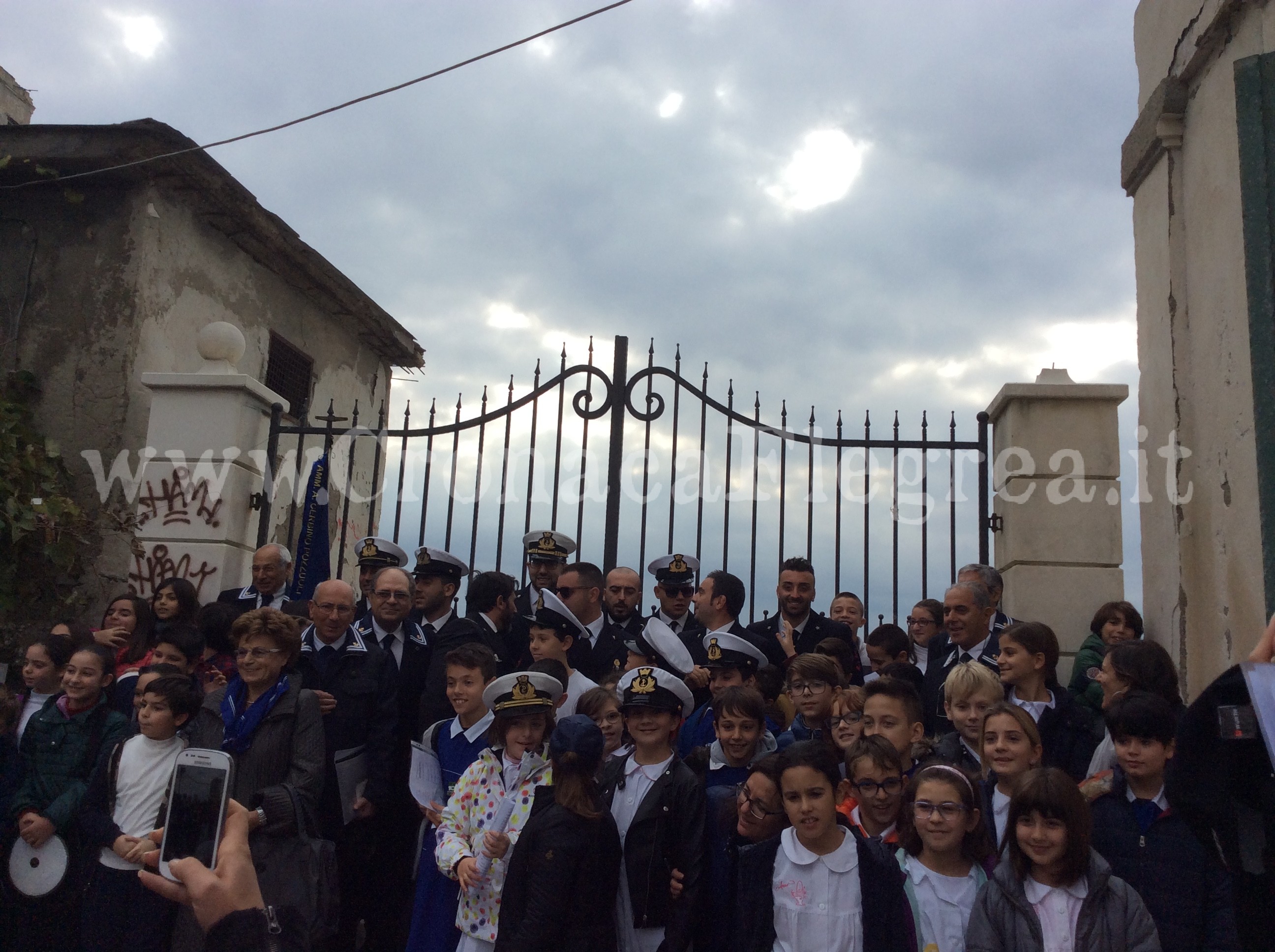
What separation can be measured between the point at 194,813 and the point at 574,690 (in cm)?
281

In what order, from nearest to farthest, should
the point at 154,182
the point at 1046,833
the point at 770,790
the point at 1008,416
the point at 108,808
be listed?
the point at 1046,833 → the point at 770,790 → the point at 108,808 → the point at 1008,416 → the point at 154,182

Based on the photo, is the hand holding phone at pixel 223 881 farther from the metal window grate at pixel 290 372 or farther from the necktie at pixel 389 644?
the metal window grate at pixel 290 372

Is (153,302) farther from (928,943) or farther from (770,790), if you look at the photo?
(928,943)

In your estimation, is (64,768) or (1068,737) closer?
(1068,737)

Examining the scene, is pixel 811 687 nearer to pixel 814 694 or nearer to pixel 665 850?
pixel 814 694

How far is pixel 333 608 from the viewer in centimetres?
482

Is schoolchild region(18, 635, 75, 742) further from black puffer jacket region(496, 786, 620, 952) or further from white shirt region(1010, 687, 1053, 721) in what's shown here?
white shirt region(1010, 687, 1053, 721)

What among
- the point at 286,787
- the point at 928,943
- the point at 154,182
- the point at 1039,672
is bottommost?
the point at 928,943

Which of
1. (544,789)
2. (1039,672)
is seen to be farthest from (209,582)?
(1039,672)

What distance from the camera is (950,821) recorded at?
3102 millimetres

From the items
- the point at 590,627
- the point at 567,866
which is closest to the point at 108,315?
the point at 590,627

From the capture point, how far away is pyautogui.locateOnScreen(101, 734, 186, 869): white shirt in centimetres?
385

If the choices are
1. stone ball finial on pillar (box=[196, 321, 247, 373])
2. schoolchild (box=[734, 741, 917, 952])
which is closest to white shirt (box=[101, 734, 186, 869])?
schoolchild (box=[734, 741, 917, 952])

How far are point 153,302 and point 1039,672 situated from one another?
7.59 meters
